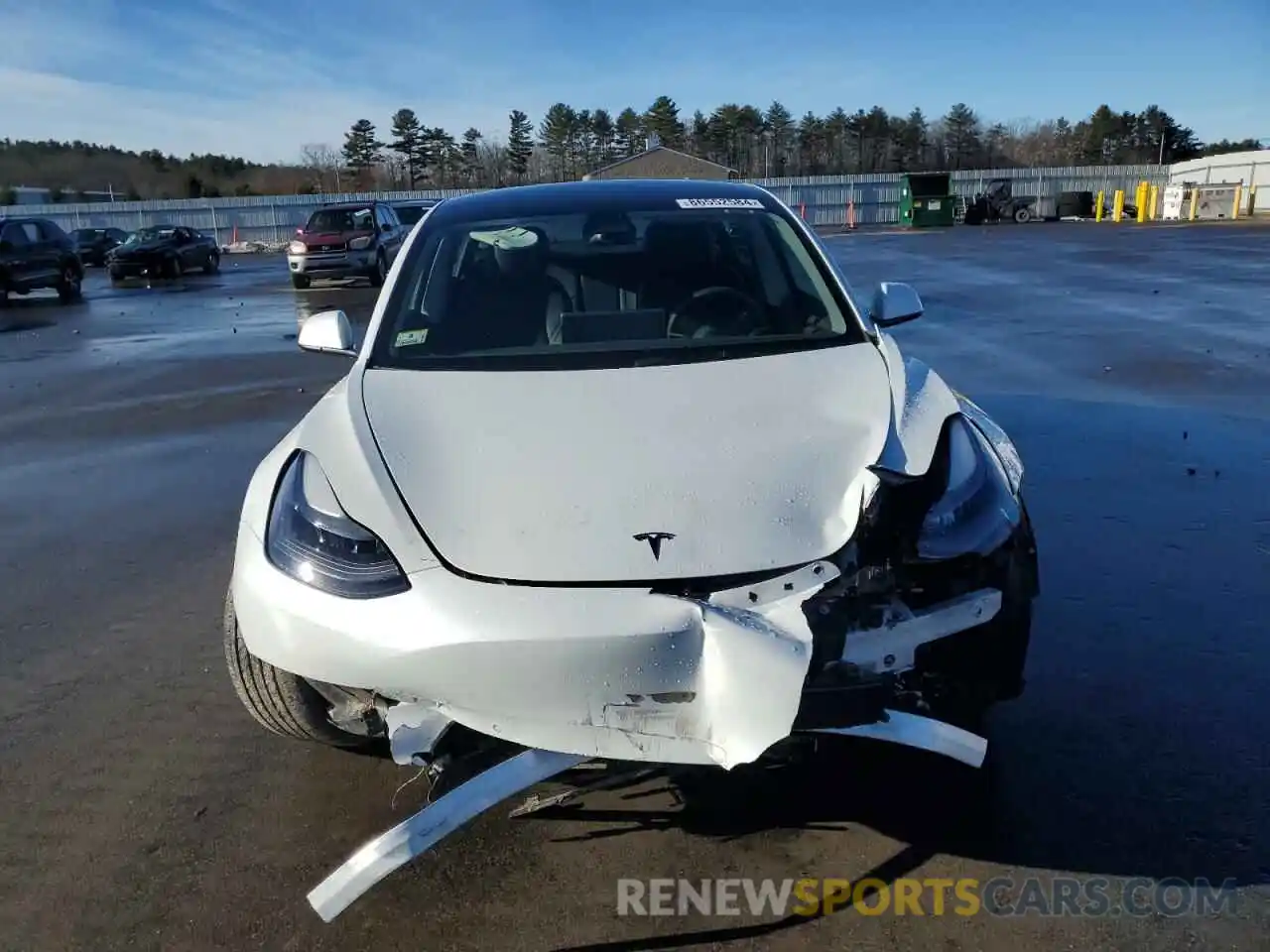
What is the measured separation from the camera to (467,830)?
2.71 metres

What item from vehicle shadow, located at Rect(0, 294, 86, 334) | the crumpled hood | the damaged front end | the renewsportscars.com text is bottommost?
the renewsportscars.com text

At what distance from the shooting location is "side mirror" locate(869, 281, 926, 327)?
3.71 m

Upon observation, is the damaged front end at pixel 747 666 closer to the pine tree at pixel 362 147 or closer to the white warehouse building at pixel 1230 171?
the white warehouse building at pixel 1230 171

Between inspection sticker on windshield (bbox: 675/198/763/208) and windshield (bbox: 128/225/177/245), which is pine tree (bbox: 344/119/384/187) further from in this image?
inspection sticker on windshield (bbox: 675/198/763/208)

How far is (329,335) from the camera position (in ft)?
12.3

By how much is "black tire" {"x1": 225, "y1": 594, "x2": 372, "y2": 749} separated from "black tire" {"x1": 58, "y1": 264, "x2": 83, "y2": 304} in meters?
20.8

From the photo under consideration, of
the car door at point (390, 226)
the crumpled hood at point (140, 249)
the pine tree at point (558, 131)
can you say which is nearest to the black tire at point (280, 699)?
the car door at point (390, 226)

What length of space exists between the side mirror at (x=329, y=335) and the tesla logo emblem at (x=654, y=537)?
1.83 m

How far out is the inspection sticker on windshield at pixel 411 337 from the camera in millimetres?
3377

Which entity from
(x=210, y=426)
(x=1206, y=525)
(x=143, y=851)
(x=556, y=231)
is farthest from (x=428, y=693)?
(x=210, y=426)

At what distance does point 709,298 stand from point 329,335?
55.7 inches

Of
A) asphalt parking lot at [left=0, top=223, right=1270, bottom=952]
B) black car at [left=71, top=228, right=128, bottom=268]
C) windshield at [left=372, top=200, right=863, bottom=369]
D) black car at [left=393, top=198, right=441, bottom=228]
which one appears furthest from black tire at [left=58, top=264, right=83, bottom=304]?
windshield at [left=372, top=200, right=863, bottom=369]

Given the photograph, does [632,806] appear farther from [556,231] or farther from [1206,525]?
[1206,525]

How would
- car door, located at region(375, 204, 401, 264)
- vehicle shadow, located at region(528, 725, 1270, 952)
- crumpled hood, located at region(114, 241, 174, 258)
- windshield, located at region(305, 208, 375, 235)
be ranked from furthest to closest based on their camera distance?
crumpled hood, located at region(114, 241, 174, 258), car door, located at region(375, 204, 401, 264), windshield, located at region(305, 208, 375, 235), vehicle shadow, located at region(528, 725, 1270, 952)
